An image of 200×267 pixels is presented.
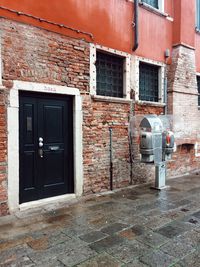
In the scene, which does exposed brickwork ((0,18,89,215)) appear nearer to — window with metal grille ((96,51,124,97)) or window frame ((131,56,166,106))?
window with metal grille ((96,51,124,97))

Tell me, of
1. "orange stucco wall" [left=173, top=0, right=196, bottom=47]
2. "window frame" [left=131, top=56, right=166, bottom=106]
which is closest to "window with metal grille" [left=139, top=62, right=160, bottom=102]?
"window frame" [left=131, top=56, right=166, bottom=106]

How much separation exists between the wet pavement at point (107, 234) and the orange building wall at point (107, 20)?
3.39 meters

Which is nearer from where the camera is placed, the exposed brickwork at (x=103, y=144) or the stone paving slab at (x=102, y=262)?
the stone paving slab at (x=102, y=262)

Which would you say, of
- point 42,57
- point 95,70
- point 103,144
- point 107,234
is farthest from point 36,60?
point 107,234

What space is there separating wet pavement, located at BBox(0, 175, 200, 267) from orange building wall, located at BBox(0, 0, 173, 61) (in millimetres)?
3389

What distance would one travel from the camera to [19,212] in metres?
4.37

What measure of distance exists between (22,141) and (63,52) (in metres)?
1.91

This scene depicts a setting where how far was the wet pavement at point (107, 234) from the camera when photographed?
2.89 m

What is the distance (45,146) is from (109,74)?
2.39m

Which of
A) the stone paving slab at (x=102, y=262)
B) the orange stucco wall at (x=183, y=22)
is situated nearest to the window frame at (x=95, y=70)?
the orange stucco wall at (x=183, y=22)

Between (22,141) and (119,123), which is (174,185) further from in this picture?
(22,141)

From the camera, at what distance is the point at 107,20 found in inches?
225

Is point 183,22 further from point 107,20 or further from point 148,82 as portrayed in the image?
point 107,20

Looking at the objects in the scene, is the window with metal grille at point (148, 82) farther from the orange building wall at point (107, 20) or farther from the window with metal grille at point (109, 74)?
the window with metal grille at point (109, 74)
